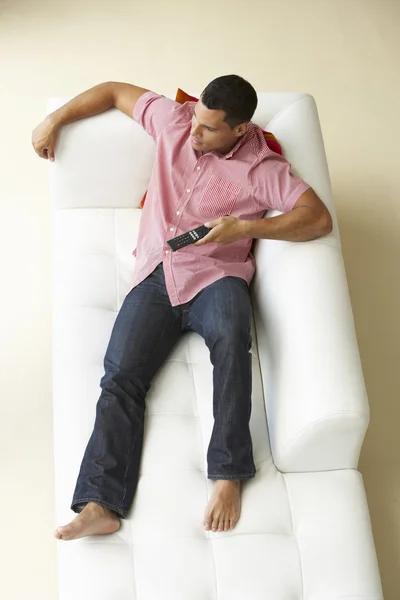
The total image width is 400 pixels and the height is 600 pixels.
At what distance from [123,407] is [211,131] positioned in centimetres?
75

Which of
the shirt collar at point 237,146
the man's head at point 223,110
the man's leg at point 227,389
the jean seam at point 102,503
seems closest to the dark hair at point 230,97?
the man's head at point 223,110

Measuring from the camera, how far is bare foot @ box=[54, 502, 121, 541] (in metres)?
1.83

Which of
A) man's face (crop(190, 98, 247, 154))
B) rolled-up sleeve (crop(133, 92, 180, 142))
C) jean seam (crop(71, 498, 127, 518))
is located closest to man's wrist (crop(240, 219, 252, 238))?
man's face (crop(190, 98, 247, 154))

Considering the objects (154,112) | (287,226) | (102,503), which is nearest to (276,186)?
(287,226)

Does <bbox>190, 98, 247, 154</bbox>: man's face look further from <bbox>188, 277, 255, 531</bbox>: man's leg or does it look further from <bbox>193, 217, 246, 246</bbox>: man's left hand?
<bbox>188, 277, 255, 531</bbox>: man's leg

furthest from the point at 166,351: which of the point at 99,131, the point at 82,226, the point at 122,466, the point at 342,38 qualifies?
the point at 342,38

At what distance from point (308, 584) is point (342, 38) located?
2537 millimetres

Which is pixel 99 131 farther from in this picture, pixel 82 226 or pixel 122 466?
pixel 122 466

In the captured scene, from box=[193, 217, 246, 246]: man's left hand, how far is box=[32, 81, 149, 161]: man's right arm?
1.68 feet

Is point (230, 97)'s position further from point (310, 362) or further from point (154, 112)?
point (310, 362)

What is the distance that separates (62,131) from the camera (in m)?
2.34

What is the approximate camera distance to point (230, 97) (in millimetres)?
2109

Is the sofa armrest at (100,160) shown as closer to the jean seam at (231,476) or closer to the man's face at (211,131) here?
the man's face at (211,131)

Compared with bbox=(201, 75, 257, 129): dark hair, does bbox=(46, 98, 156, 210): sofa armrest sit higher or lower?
lower
